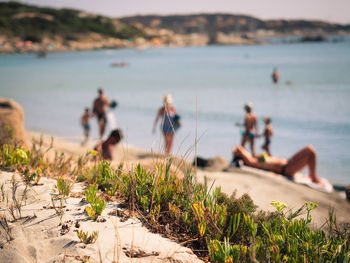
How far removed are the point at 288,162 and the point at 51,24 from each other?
349 ft

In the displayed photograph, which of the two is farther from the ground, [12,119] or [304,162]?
[12,119]

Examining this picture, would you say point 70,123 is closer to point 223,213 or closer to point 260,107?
point 260,107

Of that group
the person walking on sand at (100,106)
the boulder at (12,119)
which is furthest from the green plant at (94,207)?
the person walking on sand at (100,106)

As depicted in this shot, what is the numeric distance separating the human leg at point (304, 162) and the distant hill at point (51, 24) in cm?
8916

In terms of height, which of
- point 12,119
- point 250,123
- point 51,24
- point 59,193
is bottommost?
point 250,123

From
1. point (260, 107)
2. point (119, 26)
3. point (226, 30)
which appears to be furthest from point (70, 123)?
point (226, 30)

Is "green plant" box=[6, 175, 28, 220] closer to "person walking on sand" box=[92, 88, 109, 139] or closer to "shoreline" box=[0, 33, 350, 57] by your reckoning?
"person walking on sand" box=[92, 88, 109, 139]

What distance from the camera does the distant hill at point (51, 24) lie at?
8425cm

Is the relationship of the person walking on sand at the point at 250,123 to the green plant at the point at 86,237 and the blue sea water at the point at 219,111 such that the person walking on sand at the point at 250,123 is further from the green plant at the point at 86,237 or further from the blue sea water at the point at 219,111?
the green plant at the point at 86,237

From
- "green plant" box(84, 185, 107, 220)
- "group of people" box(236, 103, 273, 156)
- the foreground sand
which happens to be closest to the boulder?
the foreground sand

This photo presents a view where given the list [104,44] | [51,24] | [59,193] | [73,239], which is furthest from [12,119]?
[104,44]

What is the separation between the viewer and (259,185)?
549 centimetres

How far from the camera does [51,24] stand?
95.9 metres

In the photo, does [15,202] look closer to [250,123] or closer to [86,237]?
[86,237]
